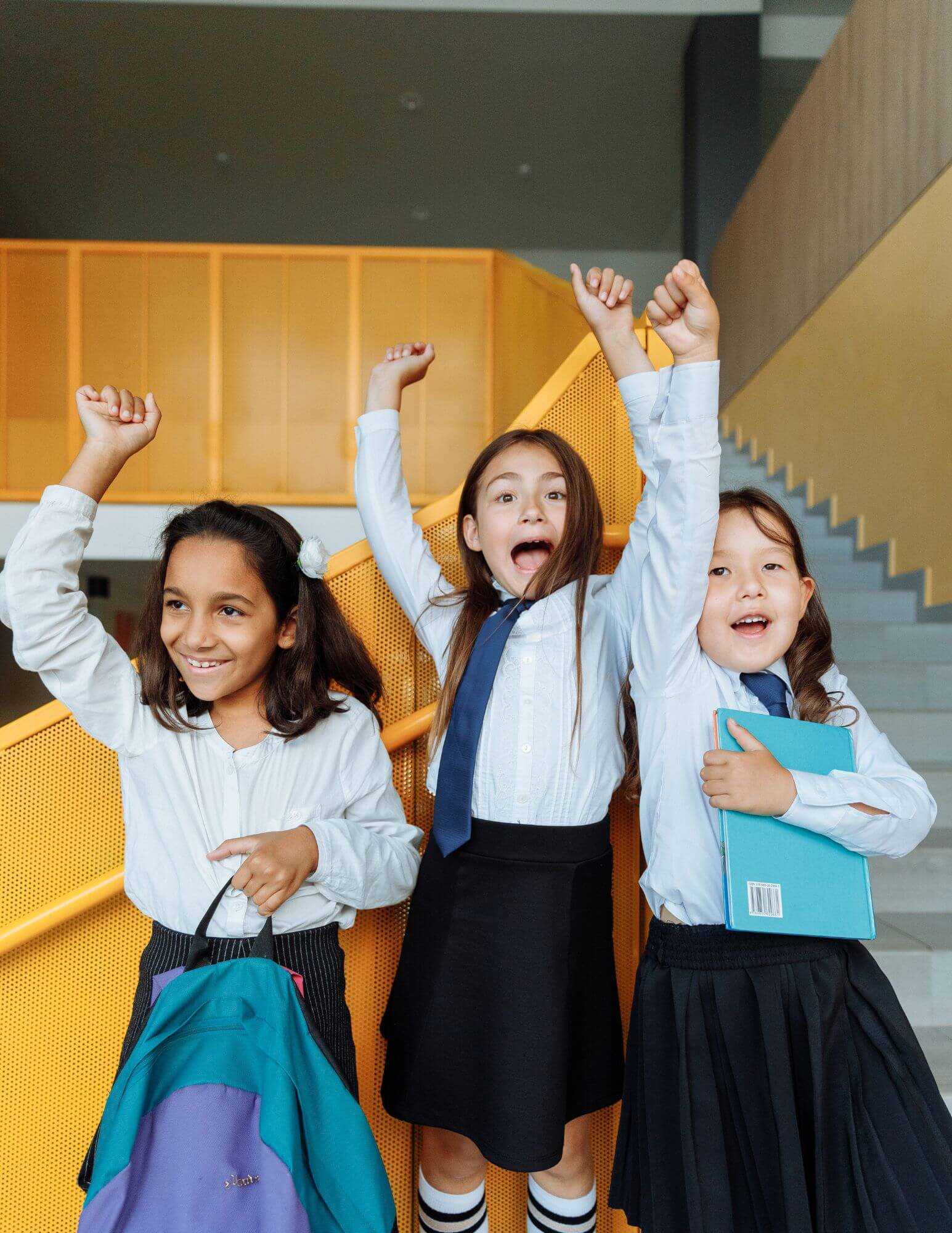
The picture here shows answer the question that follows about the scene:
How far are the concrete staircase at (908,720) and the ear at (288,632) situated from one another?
2.95 feet

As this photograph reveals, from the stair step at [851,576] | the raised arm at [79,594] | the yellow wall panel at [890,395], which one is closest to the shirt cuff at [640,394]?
the raised arm at [79,594]

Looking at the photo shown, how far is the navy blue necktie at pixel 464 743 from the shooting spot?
1263 millimetres

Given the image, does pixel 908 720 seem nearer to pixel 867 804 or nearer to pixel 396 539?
pixel 867 804

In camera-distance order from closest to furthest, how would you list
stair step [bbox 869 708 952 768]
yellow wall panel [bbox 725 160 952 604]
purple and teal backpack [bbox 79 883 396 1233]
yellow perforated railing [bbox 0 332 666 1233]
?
purple and teal backpack [bbox 79 883 396 1233], yellow perforated railing [bbox 0 332 666 1233], stair step [bbox 869 708 952 768], yellow wall panel [bbox 725 160 952 604]

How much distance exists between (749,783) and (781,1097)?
1.27 ft

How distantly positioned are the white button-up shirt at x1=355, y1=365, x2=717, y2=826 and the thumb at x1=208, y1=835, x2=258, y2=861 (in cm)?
31

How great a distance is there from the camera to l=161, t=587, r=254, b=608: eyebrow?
1.22 m

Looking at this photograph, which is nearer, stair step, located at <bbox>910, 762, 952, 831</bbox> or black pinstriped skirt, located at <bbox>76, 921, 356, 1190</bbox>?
black pinstriped skirt, located at <bbox>76, 921, 356, 1190</bbox>

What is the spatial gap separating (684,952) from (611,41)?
6.60 metres

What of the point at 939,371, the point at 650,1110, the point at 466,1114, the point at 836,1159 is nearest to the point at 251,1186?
the point at 466,1114

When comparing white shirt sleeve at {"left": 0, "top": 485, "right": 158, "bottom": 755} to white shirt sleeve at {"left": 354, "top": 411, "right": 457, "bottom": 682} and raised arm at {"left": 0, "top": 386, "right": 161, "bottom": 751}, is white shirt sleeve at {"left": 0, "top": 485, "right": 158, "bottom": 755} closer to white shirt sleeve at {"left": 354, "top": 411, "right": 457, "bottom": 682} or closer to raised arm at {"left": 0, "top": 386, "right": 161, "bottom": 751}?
raised arm at {"left": 0, "top": 386, "right": 161, "bottom": 751}

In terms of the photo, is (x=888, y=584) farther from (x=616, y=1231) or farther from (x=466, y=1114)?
(x=466, y=1114)

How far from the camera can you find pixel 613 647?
1350 mm

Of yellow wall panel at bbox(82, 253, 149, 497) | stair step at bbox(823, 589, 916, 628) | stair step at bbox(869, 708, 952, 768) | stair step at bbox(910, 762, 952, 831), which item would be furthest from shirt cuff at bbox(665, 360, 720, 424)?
yellow wall panel at bbox(82, 253, 149, 497)
